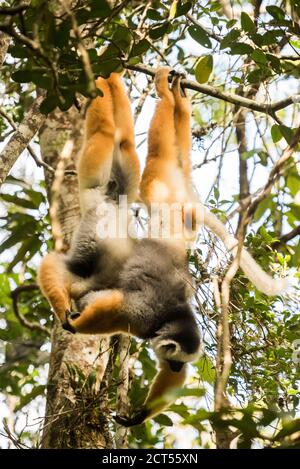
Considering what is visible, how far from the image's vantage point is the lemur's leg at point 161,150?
560 centimetres

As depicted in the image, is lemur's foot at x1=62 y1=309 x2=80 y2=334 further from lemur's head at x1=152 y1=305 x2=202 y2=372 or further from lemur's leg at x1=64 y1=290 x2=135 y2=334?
lemur's head at x1=152 y1=305 x2=202 y2=372

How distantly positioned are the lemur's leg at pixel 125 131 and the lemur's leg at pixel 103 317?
1097 millimetres

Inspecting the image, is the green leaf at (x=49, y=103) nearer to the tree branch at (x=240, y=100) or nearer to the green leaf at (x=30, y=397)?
the tree branch at (x=240, y=100)

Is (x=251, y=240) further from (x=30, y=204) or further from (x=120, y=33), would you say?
(x=30, y=204)

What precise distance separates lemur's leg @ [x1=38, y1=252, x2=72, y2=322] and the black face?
897 mm

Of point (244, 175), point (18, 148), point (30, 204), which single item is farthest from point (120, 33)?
point (244, 175)

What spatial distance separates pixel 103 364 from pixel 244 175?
4.03 metres

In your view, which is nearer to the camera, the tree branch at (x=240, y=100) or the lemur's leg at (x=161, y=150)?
the tree branch at (x=240, y=100)

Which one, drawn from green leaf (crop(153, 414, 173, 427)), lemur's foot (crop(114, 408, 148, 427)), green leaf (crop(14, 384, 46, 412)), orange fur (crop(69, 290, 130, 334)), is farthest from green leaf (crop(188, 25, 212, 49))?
green leaf (crop(14, 384, 46, 412))

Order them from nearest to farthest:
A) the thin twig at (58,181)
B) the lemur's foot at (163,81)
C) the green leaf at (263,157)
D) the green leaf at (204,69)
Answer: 1. the thin twig at (58,181)
2. the green leaf at (263,157)
3. the green leaf at (204,69)
4. the lemur's foot at (163,81)

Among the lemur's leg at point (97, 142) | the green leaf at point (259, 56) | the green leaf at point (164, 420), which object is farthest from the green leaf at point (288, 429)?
the green leaf at point (164, 420)

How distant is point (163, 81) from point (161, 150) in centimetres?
58

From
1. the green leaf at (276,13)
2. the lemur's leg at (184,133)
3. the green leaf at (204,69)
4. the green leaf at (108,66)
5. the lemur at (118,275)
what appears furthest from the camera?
the lemur's leg at (184,133)
